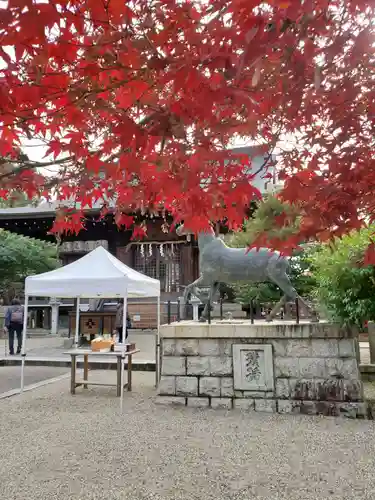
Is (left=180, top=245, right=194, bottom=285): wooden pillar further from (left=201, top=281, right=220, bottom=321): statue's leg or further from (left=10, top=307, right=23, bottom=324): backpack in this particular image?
(left=201, top=281, right=220, bottom=321): statue's leg

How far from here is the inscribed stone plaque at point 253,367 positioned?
5723 millimetres

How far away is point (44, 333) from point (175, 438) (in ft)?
48.3

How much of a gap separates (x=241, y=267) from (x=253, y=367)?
1.63 metres

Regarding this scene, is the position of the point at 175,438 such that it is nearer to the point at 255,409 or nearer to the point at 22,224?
the point at 255,409

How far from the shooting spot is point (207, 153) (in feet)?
10.4

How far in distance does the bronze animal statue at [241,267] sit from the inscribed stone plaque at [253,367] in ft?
2.60

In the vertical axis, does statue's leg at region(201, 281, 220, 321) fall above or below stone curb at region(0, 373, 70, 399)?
above

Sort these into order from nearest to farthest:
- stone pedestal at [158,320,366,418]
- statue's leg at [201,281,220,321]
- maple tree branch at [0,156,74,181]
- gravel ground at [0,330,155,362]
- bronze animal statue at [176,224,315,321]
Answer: maple tree branch at [0,156,74,181]
stone pedestal at [158,320,366,418]
bronze animal statue at [176,224,315,321]
statue's leg at [201,281,220,321]
gravel ground at [0,330,155,362]

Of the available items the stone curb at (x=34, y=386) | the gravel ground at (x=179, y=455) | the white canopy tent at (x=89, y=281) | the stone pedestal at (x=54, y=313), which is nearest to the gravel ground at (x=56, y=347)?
the stone pedestal at (x=54, y=313)

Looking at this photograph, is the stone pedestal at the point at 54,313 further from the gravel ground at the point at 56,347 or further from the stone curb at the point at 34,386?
the stone curb at the point at 34,386

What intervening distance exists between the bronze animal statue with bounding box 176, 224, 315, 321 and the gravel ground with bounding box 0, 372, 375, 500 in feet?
6.34

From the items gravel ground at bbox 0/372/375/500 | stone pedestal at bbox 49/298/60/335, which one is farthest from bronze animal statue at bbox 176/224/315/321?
stone pedestal at bbox 49/298/60/335

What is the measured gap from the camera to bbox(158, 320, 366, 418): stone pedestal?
5492 mm

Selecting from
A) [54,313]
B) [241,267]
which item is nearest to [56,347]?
[54,313]
